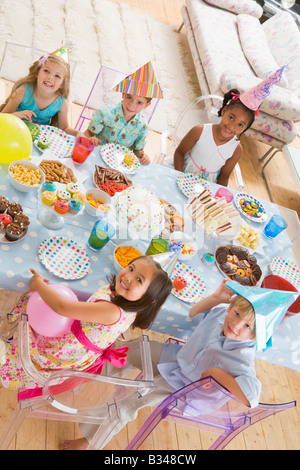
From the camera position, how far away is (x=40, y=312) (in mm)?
1573

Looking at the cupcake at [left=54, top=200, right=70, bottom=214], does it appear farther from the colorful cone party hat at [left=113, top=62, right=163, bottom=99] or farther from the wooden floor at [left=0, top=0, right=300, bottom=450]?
the colorful cone party hat at [left=113, top=62, right=163, bottom=99]

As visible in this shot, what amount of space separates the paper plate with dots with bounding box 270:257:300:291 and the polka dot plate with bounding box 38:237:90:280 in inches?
38.6

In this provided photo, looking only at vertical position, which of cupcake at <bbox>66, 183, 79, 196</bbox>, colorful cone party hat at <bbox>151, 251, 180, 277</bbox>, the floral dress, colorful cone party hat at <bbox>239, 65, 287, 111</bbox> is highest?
colorful cone party hat at <bbox>239, 65, 287, 111</bbox>

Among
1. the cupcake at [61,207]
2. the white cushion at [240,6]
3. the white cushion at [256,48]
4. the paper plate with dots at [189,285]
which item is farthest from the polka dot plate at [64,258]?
the white cushion at [240,6]

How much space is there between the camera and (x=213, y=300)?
5.98ft

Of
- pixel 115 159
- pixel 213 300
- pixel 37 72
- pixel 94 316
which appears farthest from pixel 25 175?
pixel 213 300

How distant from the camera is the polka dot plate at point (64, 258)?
5.52ft

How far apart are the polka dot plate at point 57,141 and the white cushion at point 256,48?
9.23ft

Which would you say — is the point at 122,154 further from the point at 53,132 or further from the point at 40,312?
the point at 40,312

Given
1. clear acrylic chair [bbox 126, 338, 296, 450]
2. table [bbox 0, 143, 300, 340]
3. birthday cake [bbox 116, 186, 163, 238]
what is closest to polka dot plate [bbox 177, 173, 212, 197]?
table [bbox 0, 143, 300, 340]

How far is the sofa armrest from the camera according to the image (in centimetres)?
375

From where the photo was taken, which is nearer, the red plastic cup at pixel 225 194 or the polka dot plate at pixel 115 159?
the polka dot plate at pixel 115 159

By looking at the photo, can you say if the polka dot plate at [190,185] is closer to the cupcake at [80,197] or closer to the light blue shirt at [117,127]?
the light blue shirt at [117,127]
